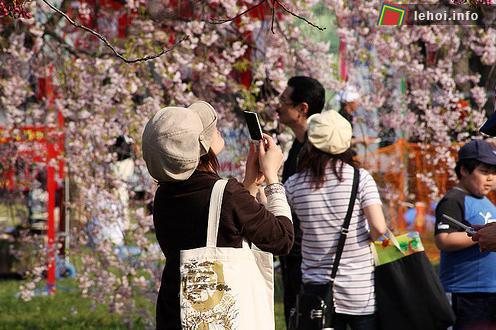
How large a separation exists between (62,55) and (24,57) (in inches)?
15.3

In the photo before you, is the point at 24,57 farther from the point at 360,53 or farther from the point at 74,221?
the point at 360,53

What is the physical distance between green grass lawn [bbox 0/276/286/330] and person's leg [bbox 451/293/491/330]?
3.25 metres

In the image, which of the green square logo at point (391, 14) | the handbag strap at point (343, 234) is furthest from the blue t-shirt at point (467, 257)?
the green square logo at point (391, 14)

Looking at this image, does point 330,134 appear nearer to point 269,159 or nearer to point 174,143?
point 269,159

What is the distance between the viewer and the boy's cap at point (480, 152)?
15.7ft

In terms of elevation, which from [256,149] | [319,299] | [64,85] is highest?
[64,85]

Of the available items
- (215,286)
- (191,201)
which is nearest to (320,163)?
(191,201)

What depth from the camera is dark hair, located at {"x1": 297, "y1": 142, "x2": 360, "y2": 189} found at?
451 centimetres

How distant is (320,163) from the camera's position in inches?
178

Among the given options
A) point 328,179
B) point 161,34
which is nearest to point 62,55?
point 161,34

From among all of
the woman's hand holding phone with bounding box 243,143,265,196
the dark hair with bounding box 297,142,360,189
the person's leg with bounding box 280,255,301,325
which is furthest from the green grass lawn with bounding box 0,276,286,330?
the woman's hand holding phone with bounding box 243,143,265,196

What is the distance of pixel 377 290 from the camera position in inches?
174

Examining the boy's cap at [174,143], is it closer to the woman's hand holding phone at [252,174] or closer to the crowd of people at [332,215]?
the crowd of people at [332,215]

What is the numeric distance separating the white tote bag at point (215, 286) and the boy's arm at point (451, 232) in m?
2.00
